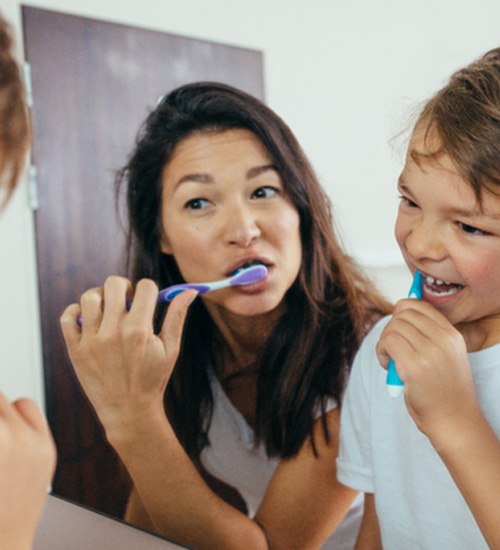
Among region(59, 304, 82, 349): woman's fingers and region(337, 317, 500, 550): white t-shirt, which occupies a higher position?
region(59, 304, 82, 349): woman's fingers

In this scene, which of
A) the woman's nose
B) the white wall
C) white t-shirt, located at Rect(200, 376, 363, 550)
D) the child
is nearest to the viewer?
the child

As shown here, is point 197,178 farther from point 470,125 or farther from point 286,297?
point 470,125

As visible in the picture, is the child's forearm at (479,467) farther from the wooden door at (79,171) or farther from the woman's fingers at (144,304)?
the wooden door at (79,171)

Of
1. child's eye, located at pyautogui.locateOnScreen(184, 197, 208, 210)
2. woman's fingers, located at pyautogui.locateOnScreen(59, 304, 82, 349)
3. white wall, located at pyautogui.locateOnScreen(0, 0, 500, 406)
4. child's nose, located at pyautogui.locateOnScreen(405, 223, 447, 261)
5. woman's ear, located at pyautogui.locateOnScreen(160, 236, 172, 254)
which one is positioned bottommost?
woman's fingers, located at pyautogui.locateOnScreen(59, 304, 82, 349)

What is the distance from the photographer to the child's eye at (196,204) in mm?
766

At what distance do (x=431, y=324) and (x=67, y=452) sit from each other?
1.15m

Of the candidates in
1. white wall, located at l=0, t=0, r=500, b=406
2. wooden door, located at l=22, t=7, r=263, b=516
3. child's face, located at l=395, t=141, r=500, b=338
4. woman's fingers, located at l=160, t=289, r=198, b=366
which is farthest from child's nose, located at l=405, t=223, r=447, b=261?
white wall, located at l=0, t=0, r=500, b=406

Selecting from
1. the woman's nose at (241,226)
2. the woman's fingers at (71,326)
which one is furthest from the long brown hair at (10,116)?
the woman's nose at (241,226)

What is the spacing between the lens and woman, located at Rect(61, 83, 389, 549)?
0.62 m

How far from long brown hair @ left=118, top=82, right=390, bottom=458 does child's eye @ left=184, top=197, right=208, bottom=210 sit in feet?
0.24

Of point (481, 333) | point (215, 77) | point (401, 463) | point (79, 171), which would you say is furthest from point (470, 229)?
point (215, 77)

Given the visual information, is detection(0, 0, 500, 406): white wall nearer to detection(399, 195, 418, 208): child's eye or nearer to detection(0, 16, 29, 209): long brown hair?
detection(399, 195, 418, 208): child's eye

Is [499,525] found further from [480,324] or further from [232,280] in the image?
[232,280]

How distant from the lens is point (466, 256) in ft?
1.53
